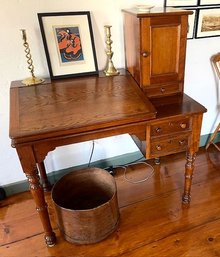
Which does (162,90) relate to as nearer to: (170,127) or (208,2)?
(170,127)

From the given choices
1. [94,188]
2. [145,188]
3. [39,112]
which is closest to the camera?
[39,112]

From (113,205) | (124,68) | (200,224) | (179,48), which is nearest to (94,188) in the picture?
(113,205)

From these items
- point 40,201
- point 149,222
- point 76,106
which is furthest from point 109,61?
point 149,222

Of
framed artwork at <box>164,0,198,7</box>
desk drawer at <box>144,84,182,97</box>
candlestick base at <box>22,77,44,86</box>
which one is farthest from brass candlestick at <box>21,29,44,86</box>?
framed artwork at <box>164,0,198,7</box>

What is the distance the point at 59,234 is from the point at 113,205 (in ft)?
1.40

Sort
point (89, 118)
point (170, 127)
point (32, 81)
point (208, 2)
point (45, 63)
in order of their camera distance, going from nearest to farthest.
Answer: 1. point (89, 118)
2. point (170, 127)
3. point (32, 81)
4. point (45, 63)
5. point (208, 2)

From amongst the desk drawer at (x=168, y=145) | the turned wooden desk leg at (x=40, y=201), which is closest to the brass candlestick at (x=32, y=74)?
the turned wooden desk leg at (x=40, y=201)

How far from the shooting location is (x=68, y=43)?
155cm

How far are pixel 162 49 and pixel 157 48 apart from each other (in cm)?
3

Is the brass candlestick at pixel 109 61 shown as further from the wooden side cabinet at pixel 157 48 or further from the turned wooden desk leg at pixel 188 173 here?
the turned wooden desk leg at pixel 188 173

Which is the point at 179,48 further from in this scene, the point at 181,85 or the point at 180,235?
the point at 180,235

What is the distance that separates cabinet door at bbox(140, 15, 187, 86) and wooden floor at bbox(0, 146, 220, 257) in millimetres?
850

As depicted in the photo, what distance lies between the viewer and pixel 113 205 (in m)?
1.49

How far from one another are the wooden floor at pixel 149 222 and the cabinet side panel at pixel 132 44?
880mm
